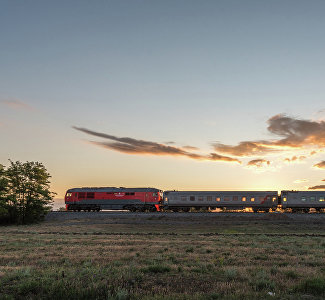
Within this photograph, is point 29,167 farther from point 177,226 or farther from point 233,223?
point 233,223

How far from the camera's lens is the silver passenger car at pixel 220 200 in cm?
6238

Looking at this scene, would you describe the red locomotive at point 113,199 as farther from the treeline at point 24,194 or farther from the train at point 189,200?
the treeline at point 24,194

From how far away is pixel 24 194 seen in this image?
5653 centimetres

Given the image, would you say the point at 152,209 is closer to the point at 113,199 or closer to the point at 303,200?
the point at 113,199

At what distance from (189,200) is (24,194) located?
30.2 metres

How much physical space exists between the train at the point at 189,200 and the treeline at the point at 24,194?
37.8ft

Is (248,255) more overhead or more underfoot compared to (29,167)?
more underfoot

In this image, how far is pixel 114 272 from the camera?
10.8 meters

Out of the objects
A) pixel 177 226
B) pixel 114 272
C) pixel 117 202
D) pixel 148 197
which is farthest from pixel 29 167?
pixel 114 272

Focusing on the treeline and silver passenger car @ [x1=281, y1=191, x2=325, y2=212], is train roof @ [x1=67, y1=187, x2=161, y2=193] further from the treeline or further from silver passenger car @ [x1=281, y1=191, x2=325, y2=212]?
silver passenger car @ [x1=281, y1=191, x2=325, y2=212]

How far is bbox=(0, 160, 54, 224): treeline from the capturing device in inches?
2153

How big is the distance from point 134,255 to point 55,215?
47.3 metres

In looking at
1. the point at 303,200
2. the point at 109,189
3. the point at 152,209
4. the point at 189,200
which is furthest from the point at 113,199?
the point at 303,200

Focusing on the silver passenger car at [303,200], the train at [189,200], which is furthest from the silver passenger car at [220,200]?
the silver passenger car at [303,200]
